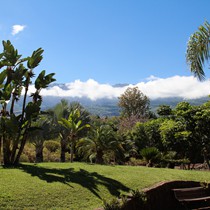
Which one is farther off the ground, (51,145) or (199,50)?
(199,50)

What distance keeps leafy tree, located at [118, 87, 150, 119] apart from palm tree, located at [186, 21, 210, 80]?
5355cm

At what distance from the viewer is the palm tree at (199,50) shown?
11422mm

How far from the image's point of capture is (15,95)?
54.5 ft

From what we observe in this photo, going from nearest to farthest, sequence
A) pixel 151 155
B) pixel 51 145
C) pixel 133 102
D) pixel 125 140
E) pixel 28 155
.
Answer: pixel 151 155 < pixel 28 155 < pixel 51 145 < pixel 125 140 < pixel 133 102

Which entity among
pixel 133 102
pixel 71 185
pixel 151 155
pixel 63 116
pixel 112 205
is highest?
pixel 133 102

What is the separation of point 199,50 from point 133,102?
54.5 metres

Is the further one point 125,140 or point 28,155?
point 125,140

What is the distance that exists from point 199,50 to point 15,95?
9672 millimetres

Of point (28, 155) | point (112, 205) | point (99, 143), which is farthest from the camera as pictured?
point (28, 155)

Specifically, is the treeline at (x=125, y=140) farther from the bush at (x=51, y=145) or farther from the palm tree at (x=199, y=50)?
→ the palm tree at (x=199, y=50)

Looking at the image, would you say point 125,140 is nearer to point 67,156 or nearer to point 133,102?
point 67,156

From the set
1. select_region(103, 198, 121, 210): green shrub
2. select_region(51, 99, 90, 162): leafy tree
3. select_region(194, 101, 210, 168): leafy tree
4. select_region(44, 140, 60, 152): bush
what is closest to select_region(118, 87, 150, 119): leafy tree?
select_region(51, 99, 90, 162): leafy tree

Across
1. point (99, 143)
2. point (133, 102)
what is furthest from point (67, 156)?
point (133, 102)

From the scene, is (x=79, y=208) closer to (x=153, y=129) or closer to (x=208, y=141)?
(x=208, y=141)
